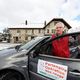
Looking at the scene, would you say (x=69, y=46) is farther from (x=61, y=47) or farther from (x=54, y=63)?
(x=54, y=63)

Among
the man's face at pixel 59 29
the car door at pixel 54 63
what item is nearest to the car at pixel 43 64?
the car door at pixel 54 63

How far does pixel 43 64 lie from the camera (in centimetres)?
414

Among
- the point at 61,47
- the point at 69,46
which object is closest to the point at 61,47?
the point at 61,47

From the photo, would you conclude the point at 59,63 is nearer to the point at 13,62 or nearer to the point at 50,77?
the point at 50,77

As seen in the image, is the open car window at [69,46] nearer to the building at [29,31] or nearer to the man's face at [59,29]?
the man's face at [59,29]

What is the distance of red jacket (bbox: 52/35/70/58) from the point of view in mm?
4143

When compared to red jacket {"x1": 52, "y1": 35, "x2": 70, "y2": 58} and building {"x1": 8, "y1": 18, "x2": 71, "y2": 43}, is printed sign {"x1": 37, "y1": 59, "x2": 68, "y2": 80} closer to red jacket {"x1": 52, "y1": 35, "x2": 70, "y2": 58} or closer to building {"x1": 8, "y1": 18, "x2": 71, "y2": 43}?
red jacket {"x1": 52, "y1": 35, "x2": 70, "y2": 58}

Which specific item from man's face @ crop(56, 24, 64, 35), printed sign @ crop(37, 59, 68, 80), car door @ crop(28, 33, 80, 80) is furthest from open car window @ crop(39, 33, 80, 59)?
man's face @ crop(56, 24, 64, 35)

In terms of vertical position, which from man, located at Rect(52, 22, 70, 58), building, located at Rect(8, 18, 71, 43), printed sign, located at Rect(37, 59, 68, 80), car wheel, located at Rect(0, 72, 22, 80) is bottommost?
car wheel, located at Rect(0, 72, 22, 80)

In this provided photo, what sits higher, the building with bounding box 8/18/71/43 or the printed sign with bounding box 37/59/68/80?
the building with bounding box 8/18/71/43

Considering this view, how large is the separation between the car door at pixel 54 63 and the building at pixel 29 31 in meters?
68.1

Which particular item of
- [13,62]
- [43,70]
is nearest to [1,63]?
[13,62]

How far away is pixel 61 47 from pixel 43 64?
0.51 m

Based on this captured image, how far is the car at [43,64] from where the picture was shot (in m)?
3.68
